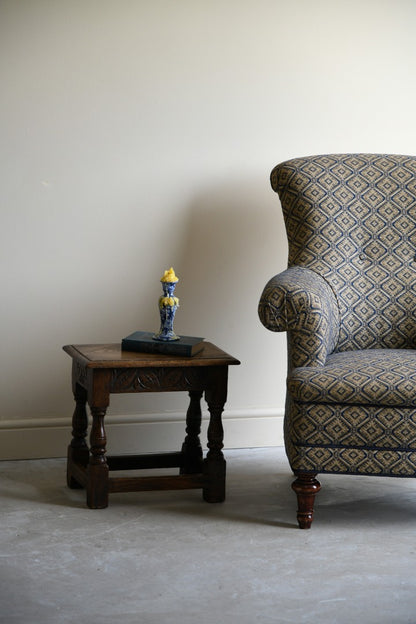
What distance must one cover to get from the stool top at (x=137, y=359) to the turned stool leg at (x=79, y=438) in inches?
6.0

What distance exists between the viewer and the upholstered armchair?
2211 mm

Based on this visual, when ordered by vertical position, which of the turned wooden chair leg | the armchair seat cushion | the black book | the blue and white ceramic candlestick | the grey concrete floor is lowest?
the grey concrete floor

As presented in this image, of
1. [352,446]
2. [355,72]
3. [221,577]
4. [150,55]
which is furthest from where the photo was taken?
[355,72]

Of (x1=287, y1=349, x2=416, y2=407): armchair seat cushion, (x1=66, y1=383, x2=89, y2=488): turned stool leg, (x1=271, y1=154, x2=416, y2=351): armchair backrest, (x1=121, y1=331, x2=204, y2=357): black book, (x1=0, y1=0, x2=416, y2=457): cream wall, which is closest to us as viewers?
(x1=287, y1=349, x2=416, y2=407): armchair seat cushion

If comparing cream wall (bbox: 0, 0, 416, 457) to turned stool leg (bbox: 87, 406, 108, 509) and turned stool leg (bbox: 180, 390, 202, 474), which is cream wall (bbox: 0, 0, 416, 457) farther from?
turned stool leg (bbox: 87, 406, 108, 509)

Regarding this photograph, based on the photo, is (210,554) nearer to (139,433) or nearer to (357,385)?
(357,385)

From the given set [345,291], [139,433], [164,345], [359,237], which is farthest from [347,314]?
[139,433]

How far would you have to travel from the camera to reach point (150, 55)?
9.66ft

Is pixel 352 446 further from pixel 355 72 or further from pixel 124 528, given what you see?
pixel 355 72

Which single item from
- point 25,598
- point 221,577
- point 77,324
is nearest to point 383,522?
point 221,577

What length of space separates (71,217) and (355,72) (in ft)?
4.10

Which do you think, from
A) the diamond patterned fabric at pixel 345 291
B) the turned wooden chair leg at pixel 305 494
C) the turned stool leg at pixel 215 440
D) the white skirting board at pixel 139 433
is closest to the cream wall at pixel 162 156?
the white skirting board at pixel 139 433

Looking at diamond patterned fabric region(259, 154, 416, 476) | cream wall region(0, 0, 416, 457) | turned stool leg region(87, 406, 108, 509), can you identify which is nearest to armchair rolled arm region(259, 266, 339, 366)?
diamond patterned fabric region(259, 154, 416, 476)

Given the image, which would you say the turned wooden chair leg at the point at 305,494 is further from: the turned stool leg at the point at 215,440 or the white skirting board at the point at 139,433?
the white skirting board at the point at 139,433
